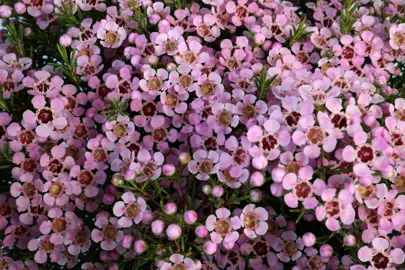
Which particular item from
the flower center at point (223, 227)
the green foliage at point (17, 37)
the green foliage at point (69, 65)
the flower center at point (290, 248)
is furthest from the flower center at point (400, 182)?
the green foliage at point (17, 37)

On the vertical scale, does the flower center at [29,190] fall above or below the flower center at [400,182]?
below

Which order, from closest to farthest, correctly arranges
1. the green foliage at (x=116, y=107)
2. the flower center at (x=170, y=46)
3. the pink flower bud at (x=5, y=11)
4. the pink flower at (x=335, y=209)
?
1. the pink flower at (x=335, y=209)
2. the green foliage at (x=116, y=107)
3. the flower center at (x=170, y=46)
4. the pink flower bud at (x=5, y=11)

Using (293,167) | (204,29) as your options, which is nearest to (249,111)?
(293,167)

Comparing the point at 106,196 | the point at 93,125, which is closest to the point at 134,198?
the point at 106,196

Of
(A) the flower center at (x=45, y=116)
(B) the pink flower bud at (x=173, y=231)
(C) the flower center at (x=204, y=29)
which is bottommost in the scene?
(B) the pink flower bud at (x=173, y=231)

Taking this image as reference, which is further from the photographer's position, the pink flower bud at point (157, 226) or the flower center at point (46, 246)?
the flower center at point (46, 246)

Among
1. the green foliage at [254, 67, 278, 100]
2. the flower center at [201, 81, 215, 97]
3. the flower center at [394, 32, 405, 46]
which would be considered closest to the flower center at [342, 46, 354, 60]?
the flower center at [394, 32, 405, 46]

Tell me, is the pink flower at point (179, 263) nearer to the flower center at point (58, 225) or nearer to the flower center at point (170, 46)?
the flower center at point (58, 225)

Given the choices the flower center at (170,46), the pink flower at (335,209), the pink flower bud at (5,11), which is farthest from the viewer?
the pink flower bud at (5,11)
